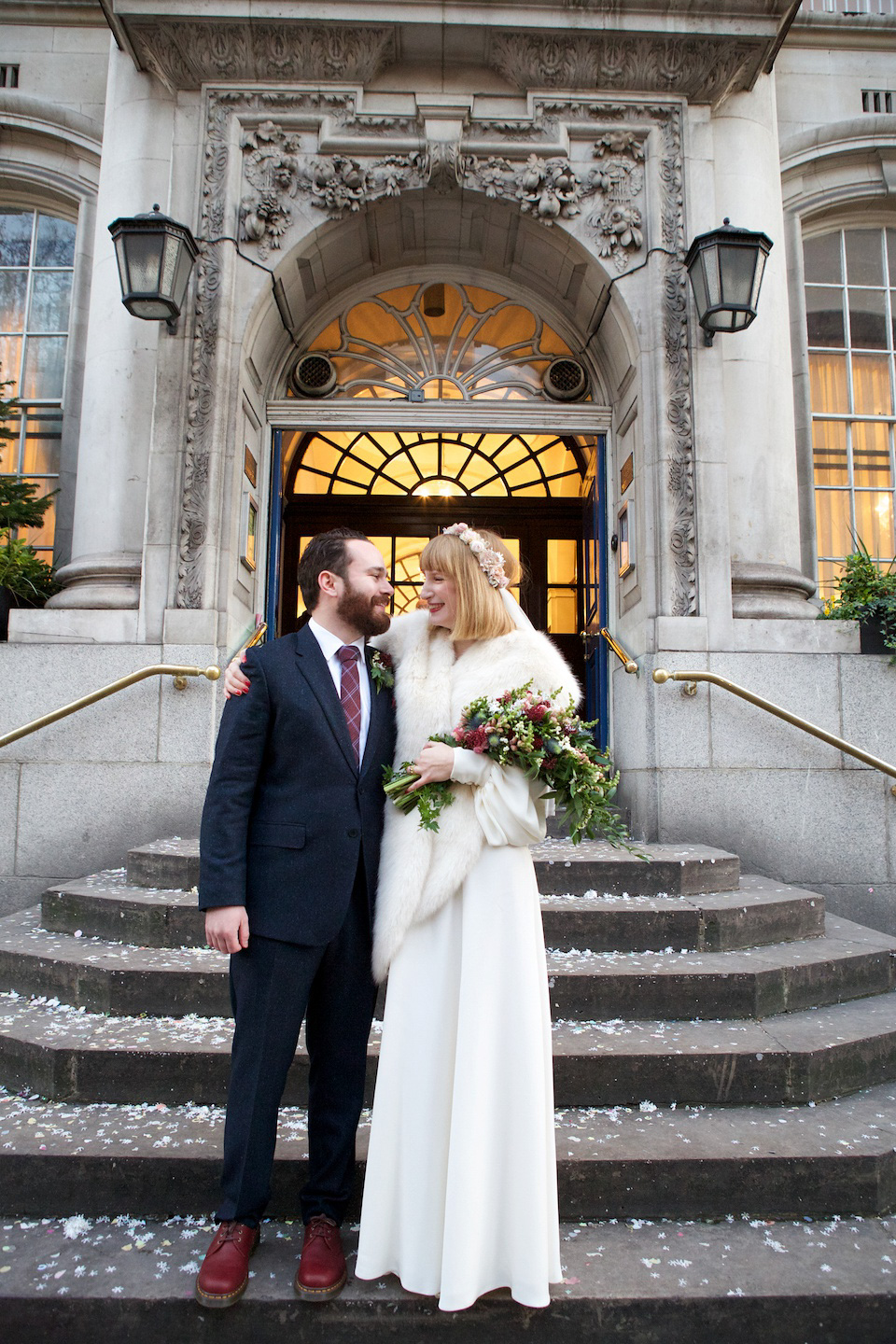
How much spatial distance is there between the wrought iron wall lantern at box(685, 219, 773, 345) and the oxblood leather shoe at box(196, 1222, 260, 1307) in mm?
6106

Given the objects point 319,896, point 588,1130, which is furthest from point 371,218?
point 588,1130

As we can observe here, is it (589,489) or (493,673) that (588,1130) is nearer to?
(493,673)

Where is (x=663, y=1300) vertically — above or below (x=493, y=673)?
below

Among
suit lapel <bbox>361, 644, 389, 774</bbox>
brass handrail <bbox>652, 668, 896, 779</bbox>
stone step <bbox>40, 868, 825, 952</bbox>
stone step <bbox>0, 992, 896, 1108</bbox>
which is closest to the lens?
suit lapel <bbox>361, 644, 389, 774</bbox>

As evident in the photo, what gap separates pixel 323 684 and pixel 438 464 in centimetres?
803

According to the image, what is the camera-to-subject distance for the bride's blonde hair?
282cm

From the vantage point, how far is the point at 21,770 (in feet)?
20.0

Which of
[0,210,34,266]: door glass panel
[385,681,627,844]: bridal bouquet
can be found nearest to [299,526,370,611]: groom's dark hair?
[385,681,627,844]: bridal bouquet

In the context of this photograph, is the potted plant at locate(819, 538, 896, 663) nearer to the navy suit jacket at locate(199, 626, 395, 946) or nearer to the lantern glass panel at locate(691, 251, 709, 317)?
the lantern glass panel at locate(691, 251, 709, 317)

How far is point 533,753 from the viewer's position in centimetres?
261

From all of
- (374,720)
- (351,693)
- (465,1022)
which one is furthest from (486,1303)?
(351,693)

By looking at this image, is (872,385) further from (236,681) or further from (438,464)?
(236,681)

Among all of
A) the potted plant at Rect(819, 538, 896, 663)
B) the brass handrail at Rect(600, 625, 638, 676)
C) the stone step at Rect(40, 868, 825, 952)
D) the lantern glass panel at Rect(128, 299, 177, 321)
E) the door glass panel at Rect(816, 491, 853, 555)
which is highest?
the lantern glass panel at Rect(128, 299, 177, 321)

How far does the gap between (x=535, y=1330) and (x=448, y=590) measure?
2.28 meters
